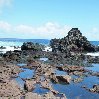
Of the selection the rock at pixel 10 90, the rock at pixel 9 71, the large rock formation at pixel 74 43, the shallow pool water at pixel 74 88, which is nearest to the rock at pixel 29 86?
the shallow pool water at pixel 74 88

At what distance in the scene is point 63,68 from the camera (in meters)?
47.5

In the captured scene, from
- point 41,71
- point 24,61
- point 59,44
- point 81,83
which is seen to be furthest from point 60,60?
point 59,44

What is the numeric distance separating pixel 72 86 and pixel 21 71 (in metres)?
10.7

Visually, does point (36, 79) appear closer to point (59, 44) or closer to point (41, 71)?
point (41, 71)

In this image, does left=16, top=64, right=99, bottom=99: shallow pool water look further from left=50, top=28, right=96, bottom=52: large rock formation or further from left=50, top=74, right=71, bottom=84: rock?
left=50, top=28, right=96, bottom=52: large rock formation

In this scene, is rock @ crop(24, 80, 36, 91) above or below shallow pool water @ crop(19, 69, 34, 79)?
below

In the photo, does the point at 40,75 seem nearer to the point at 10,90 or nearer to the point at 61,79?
the point at 61,79

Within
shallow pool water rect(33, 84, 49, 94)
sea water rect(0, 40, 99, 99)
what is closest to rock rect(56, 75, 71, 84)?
sea water rect(0, 40, 99, 99)

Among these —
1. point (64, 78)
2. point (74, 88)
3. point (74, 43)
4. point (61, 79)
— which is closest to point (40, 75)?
point (61, 79)

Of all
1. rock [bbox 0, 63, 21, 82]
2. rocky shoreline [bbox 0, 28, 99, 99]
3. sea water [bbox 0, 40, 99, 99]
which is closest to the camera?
rocky shoreline [bbox 0, 28, 99, 99]

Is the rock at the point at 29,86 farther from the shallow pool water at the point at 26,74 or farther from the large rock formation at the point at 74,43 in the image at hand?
the large rock formation at the point at 74,43

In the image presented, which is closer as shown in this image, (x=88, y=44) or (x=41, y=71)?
(x=41, y=71)

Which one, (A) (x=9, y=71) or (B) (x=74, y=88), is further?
(A) (x=9, y=71)

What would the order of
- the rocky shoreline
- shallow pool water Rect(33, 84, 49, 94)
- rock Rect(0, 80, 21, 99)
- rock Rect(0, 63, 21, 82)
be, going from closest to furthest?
rock Rect(0, 80, 21, 99)
the rocky shoreline
shallow pool water Rect(33, 84, 49, 94)
rock Rect(0, 63, 21, 82)
